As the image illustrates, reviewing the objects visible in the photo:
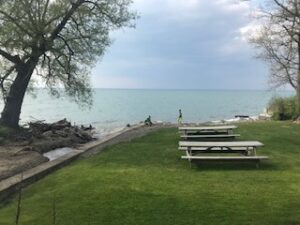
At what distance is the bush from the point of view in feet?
101

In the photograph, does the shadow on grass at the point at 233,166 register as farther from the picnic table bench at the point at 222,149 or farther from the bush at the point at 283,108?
the bush at the point at 283,108

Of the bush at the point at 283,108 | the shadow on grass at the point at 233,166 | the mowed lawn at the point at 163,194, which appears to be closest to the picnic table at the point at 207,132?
the mowed lawn at the point at 163,194

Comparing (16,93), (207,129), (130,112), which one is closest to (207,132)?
(207,129)

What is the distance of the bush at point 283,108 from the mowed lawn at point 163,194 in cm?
1850

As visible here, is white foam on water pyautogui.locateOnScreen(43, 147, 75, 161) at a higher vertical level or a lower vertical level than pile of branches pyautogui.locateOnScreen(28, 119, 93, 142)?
lower

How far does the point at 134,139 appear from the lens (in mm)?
18391

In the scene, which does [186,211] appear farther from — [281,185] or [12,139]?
[12,139]

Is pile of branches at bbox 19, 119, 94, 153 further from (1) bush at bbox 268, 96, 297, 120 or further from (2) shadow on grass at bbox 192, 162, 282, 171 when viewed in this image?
(1) bush at bbox 268, 96, 297, 120

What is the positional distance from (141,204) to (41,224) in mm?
1780

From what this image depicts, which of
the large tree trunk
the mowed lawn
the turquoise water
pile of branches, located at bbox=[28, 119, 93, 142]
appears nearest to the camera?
the mowed lawn

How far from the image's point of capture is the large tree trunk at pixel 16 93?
22.1 meters

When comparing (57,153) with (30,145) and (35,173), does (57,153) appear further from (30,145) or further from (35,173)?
(35,173)

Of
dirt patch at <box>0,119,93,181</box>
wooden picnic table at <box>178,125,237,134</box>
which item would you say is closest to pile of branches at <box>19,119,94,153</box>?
dirt patch at <box>0,119,93,181</box>

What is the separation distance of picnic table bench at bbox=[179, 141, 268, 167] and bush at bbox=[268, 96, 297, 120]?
18.9m
